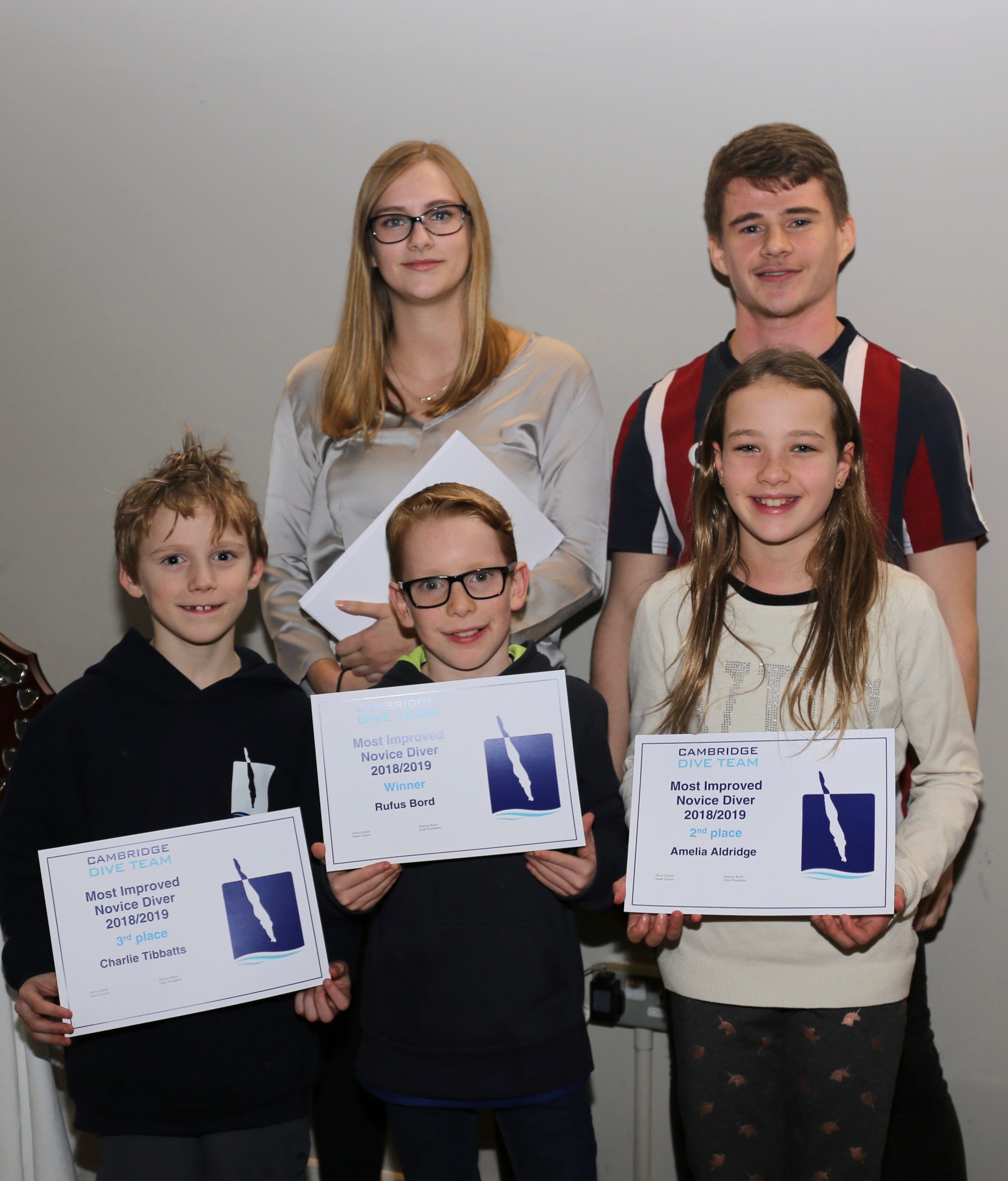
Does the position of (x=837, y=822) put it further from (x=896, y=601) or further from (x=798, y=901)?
(x=896, y=601)

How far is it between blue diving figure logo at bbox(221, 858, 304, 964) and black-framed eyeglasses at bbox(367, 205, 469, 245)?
1.25 meters

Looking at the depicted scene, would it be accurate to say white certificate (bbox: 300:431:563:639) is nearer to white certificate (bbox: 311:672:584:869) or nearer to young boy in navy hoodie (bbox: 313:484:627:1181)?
young boy in navy hoodie (bbox: 313:484:627:1181)

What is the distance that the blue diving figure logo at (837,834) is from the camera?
1.74 meters

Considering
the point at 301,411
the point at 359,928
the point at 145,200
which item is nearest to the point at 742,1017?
the point at 359,928

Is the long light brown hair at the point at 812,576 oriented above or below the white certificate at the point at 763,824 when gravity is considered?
above

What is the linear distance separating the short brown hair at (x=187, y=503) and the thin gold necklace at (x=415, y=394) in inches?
17.3

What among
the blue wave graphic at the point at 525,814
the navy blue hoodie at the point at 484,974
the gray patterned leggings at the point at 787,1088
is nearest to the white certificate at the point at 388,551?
the navy blue hoodie at the point at 484,974

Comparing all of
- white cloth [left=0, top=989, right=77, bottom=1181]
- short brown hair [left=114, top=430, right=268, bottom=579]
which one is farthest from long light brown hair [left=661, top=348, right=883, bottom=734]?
white cloth [left=0, top=989, right=77, bottom=1181]

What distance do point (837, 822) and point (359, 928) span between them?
0.85 m

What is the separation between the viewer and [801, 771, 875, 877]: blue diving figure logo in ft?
5.71

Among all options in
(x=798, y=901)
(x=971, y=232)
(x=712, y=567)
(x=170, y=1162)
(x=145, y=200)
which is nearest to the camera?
(x=798, y=901)

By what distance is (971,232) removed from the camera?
240cm

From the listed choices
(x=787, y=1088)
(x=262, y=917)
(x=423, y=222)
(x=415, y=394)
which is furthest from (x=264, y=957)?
(x=423, y=222)

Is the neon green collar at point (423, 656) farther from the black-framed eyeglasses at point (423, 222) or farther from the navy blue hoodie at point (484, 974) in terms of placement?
the black-framed eyeglasses at point (423, 222)
